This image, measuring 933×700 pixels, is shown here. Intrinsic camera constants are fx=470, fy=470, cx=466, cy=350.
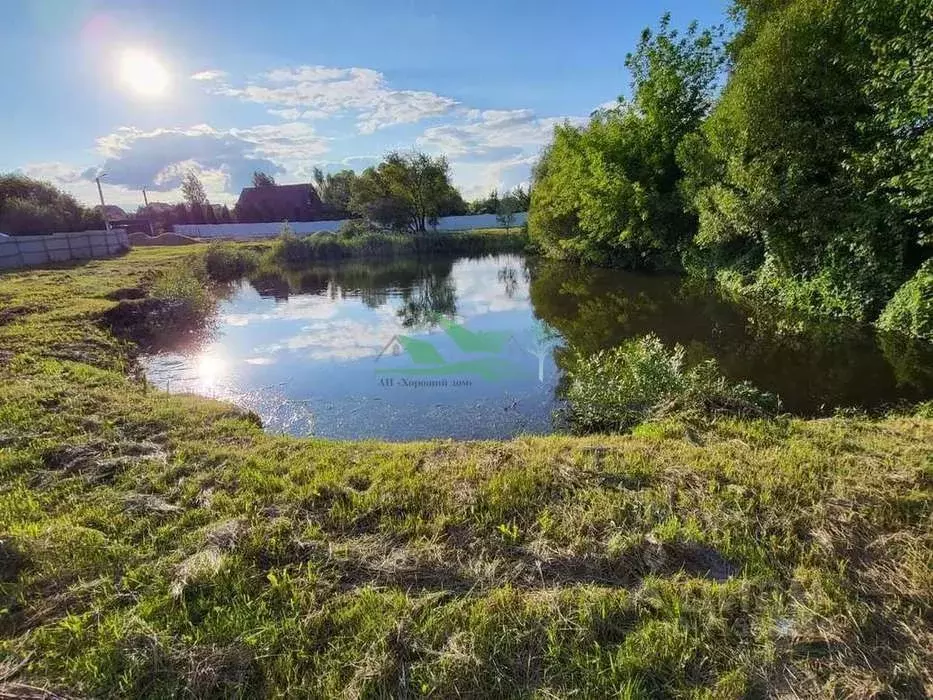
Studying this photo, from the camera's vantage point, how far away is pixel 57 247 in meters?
22.0

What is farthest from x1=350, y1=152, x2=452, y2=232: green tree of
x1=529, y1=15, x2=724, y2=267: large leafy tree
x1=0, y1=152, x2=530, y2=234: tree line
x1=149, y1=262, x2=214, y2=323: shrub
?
x1=149, y1=262, x2=214, y2=323: shrub

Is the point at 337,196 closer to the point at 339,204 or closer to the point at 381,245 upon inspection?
the point at 339,204

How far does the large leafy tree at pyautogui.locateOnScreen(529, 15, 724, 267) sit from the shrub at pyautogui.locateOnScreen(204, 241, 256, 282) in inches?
728

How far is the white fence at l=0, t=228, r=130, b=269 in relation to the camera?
19834 millimetres

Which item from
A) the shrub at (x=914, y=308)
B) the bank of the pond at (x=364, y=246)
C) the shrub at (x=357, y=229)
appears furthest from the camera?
the shrub at (x=357, y=229)

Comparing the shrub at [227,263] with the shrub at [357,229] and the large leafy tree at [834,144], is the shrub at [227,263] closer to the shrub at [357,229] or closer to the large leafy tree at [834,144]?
the shrub at [357,229]

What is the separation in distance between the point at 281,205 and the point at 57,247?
31464 mm

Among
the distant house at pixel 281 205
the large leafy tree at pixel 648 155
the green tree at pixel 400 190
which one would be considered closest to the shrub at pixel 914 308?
the large leafy tree at pixel 648 155

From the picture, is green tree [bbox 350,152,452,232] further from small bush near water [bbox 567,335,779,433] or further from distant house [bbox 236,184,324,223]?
small bush near water [bbox 567,335,779,433]

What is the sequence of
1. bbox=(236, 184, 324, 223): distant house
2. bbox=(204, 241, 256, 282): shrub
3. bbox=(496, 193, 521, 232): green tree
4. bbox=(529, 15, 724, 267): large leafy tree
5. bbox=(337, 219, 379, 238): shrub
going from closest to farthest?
bbox=(529, 15, 724, 267): large leafy tree, bbox=(204, 241, 256, 282): shrub, bbox=(337, 219, 379, 238): shrub, bbox=(496, 193, 521, 232): green tree, bbox=(236, 184, 324, 223): distant house

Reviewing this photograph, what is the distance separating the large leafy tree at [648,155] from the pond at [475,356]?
2.65 metres

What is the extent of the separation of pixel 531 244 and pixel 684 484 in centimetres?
3099

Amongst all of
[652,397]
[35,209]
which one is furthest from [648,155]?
[35,209]

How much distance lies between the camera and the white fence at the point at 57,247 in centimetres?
1983
